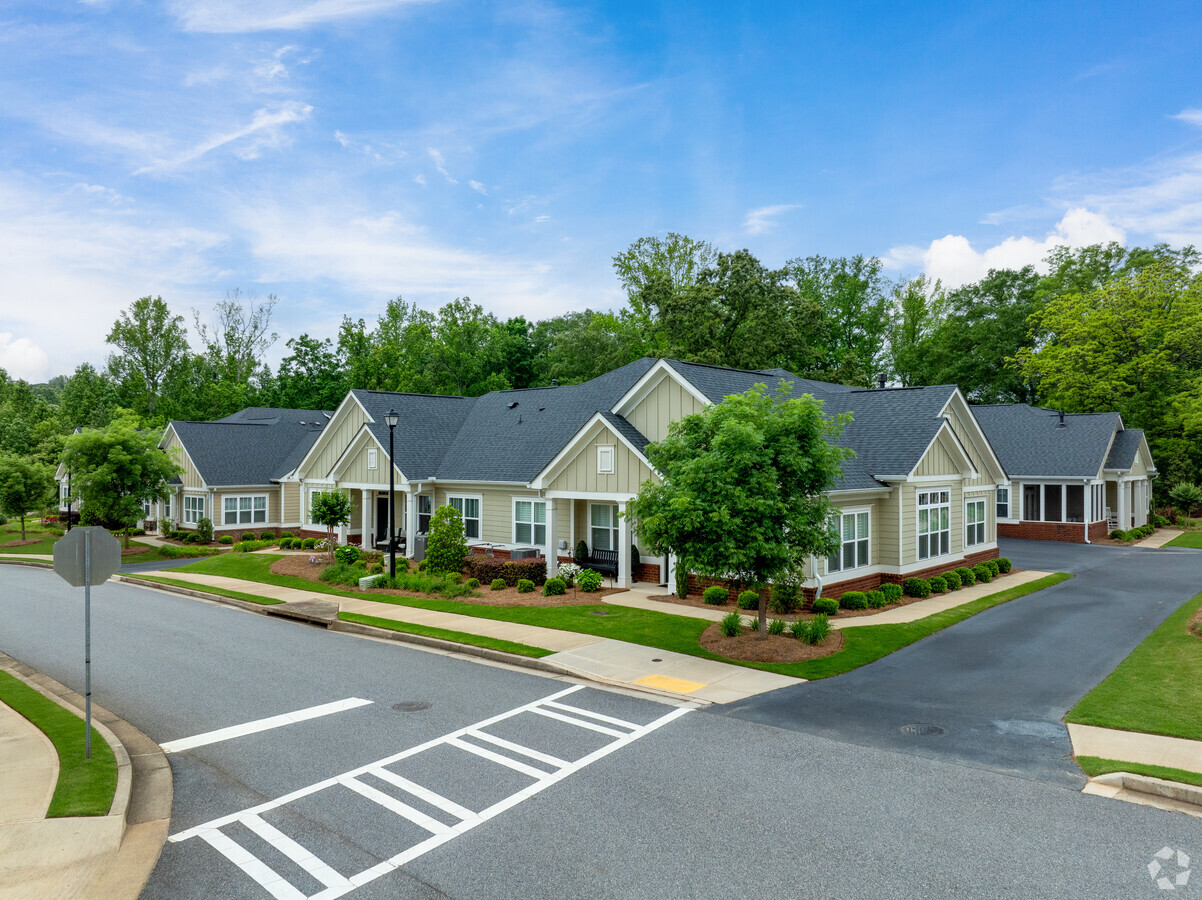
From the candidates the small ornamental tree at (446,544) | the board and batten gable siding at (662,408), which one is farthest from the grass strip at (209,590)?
the board and batten gable siding at (662,408)

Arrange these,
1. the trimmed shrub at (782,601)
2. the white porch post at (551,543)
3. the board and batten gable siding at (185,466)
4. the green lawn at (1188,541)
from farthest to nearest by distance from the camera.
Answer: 1. the board and batten gable siding at (185,466)
2. the green lawn at (1188,541)
3. the white porch post at (551,543)
4. the trimmed shrub at (782,601)

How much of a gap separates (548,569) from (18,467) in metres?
38.4

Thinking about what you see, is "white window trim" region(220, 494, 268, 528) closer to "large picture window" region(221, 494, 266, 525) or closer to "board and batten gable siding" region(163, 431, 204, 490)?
"large picture window" region(221, 494, 266, 525)

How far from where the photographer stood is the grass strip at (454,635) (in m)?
15.7

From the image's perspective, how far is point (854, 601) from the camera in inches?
781

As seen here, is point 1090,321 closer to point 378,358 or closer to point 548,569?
point 548,569

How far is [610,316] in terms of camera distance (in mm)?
59906

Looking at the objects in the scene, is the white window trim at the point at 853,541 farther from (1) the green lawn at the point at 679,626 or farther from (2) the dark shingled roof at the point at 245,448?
(2) the dark shingled roof at the point at 245,448

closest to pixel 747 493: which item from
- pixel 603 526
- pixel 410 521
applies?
pixel 603 526

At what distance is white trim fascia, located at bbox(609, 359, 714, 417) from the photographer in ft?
74.5

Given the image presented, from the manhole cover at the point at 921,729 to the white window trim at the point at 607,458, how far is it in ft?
43.4

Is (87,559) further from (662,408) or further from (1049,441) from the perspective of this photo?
(1049,441)

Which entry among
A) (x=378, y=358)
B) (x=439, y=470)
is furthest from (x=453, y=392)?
(x=439, y=470)

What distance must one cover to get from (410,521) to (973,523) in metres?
21.2
